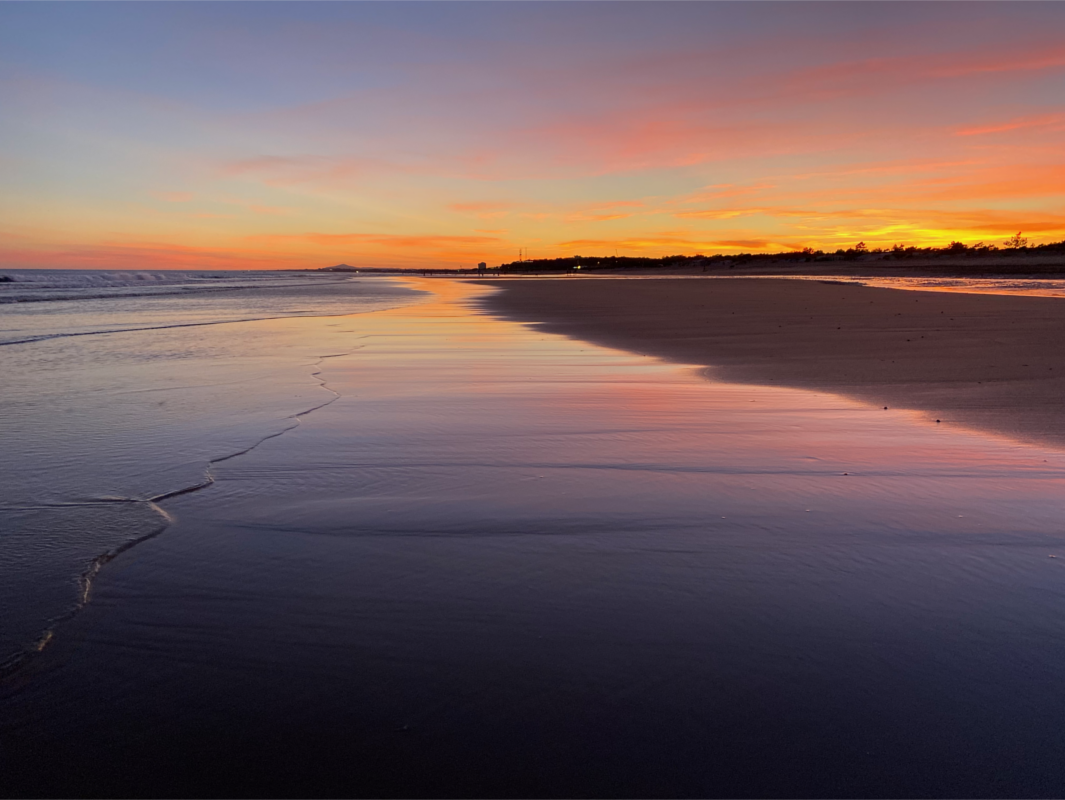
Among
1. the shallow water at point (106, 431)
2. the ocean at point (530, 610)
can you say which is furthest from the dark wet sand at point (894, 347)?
the shallow water at point (106, 431)

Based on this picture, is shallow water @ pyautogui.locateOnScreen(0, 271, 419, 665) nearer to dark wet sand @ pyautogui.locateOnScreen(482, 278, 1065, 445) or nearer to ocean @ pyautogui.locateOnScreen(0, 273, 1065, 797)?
ocean @ pyautogui.locateOnScreen(0, 273, 1065, 797)

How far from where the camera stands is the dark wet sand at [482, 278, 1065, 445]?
5969 mm

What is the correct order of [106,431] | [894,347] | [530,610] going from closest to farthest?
[530,610] → [106,431] → [894,347]

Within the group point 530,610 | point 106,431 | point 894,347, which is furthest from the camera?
point 894,347

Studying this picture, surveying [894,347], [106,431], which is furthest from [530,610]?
[894,347]

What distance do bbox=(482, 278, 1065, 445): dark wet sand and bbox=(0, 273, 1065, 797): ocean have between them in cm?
103

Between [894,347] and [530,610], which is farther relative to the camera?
[894,347]

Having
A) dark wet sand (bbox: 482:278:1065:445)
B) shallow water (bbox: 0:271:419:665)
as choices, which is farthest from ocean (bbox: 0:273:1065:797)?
dark wet sand (bbox: 482:278:1065:445)

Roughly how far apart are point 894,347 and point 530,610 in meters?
8.66

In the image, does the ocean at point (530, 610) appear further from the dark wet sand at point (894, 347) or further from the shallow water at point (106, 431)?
the dark wet sand at point (894, 347)

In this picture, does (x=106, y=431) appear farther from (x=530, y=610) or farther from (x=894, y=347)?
(x=894, y=347)

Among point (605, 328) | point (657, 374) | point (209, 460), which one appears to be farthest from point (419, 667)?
point (605, 328)

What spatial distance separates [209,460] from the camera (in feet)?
14.4

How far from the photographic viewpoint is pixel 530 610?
99.3 inches
